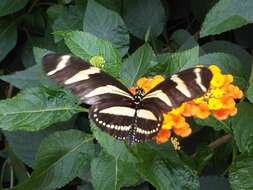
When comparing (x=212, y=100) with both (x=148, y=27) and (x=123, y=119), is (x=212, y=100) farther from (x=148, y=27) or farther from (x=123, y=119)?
(x=148, y=27)

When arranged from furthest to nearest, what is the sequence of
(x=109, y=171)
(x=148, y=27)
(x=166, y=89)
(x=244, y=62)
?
(x=148, y=27) → (x=244, y=62) → (x=109, y=171) → (x=166, y=89)

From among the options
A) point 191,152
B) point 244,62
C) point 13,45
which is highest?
point 244,62

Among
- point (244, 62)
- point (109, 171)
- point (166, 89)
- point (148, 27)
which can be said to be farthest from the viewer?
point (148, 27)

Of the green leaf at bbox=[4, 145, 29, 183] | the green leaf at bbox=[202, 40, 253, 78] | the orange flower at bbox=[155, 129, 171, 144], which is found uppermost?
the orange flower at bbox=[155, 129, 171, 144]

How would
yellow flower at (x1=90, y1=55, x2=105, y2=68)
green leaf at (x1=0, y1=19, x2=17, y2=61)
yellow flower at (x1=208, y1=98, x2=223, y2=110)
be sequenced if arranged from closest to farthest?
yellow flower at (x1=208, y1=98, x2=223, y2=110) < yellow flower at (x1=90, y1=55, x2=105, y2=68) < green leaf at (x1=0, y1=19, x2=17, y2=61)

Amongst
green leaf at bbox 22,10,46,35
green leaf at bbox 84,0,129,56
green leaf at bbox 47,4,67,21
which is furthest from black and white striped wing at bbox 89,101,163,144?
green leaf at bbox 22,10,46,35

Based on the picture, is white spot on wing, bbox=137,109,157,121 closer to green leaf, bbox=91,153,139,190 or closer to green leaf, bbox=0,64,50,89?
green leaf, bbox=91,153,139,190

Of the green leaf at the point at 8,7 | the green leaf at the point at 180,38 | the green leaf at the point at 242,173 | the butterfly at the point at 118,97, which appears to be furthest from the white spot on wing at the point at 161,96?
the green leaf at the point at 8,7

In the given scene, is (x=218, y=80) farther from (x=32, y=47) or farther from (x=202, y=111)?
(x=32, y=47)

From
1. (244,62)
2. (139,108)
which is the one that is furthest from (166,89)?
(244,62)
